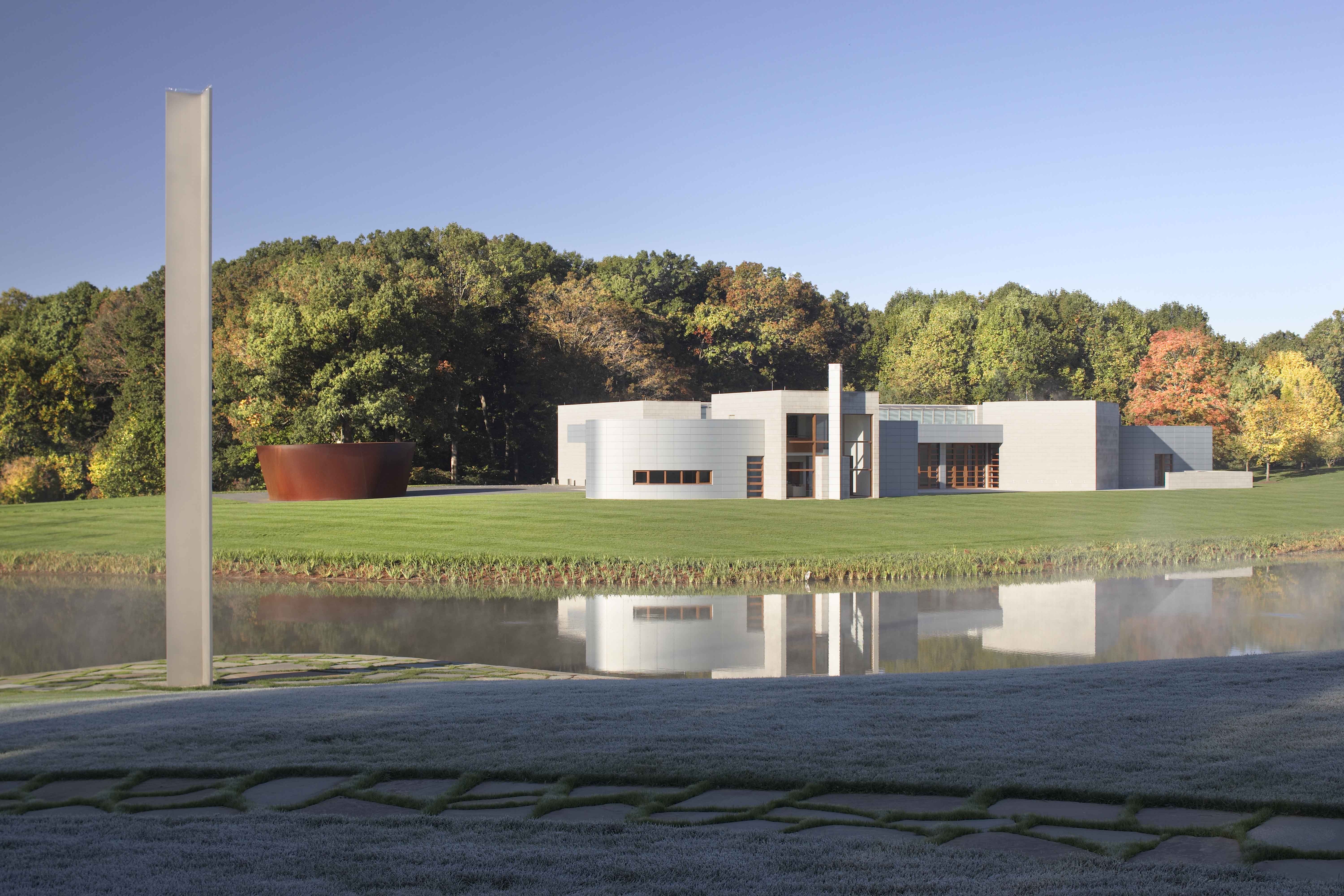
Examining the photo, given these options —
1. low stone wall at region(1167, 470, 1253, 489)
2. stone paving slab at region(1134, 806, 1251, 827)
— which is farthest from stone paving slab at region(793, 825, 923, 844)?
low stone wall at region(1167, 470, 1253, 489)

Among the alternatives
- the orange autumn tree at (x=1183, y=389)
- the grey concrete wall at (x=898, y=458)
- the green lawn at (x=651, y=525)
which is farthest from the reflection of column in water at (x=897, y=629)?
the orange autumn tree at (x=1183, y=389)

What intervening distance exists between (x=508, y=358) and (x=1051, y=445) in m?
30.0

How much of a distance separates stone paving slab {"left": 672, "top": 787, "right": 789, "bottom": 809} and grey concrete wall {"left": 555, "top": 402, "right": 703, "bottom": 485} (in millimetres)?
41001

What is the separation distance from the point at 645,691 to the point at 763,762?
111 inches

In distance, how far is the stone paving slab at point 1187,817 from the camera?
13.7ft

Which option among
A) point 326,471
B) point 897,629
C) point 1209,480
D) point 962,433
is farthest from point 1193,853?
point 1209,480

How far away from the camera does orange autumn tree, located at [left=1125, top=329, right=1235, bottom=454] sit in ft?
213

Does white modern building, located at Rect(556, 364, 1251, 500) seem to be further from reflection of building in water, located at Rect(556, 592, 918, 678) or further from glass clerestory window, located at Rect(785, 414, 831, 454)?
reflection of building in water, located at Rect(556, 592, 918, 678)

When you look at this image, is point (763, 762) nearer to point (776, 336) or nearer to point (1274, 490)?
point (1274, 490)

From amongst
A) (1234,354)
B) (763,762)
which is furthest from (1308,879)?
(1234,354)

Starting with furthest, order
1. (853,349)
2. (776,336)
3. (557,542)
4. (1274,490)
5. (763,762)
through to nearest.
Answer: (853,349) < (776,336) < (1274,490) < (557,542) < (763,762)

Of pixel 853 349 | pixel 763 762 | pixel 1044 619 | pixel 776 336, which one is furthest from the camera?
pixel 853 349

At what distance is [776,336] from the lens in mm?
66250

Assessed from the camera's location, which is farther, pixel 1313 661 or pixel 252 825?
pixel 1313 661
